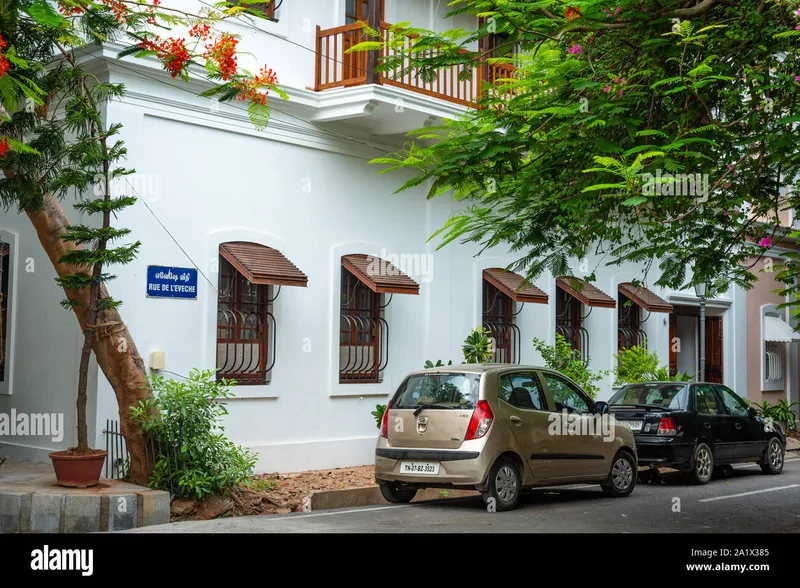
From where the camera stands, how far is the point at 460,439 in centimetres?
1158

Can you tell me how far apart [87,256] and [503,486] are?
17.8ft

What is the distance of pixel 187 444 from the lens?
37.8 ft

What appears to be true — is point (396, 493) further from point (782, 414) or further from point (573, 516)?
point (782, 414)

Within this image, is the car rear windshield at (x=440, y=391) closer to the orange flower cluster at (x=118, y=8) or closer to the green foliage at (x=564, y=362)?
the orange flower cluster at (x=118, y=8)

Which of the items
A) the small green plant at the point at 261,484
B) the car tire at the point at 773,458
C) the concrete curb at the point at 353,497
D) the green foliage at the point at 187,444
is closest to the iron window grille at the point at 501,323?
the car tire at the point at 773,458

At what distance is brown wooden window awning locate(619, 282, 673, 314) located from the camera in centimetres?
2258

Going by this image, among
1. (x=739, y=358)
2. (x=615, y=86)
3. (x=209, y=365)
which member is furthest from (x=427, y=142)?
(x=739, y=358)

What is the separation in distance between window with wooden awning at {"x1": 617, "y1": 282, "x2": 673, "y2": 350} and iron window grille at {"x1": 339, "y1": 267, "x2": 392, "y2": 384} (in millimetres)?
7675

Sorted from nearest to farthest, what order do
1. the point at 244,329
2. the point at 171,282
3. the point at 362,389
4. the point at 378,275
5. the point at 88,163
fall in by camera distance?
1. the point at 88,163
2. the point at 171,282
3. the point at 244,329
4. the point at 378,275
5. the point at 362,389

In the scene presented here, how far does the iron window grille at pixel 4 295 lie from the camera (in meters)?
15.0

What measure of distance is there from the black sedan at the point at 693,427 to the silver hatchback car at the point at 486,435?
222 cm

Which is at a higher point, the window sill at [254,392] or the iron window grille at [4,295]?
the iron window grille at [4,295]

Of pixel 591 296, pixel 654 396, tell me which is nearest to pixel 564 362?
pixel 591 296

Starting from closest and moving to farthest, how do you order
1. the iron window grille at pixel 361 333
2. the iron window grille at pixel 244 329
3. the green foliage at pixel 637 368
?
the iron window grille at pixel 244 329 < the iron window grille at pixel 361 333 < the green foliage at pixel 637 368
